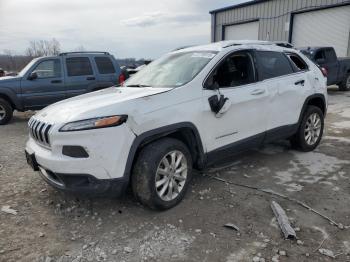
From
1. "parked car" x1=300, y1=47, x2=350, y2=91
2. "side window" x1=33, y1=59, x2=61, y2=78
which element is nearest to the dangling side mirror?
"side window" x1=33, y1=59, x2=61, y2=78

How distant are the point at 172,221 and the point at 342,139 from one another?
443 cm

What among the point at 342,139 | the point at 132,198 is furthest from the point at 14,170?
the point at 342,139

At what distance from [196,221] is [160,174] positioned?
597 mm

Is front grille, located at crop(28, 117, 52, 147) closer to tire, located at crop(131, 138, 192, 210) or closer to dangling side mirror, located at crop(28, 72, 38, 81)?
tire, located at crop(131, 138, 192, 210)

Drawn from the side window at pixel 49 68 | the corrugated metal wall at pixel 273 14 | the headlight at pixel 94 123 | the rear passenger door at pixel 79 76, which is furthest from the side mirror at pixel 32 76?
the corrugated metal wall at pixel 273 14

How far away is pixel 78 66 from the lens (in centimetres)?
916

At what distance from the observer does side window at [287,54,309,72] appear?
204 inches

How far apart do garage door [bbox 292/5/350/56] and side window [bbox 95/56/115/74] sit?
456 inches

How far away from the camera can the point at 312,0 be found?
54.6ft

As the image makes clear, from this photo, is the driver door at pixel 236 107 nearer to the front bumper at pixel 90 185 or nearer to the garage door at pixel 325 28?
the front bumper at pixel 90 185

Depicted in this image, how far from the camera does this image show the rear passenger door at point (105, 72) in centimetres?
930

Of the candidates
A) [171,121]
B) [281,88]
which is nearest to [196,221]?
[171,121]

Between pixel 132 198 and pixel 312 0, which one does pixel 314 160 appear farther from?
pixel 312 0

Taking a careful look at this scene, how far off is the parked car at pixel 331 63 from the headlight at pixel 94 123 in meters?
11.0
